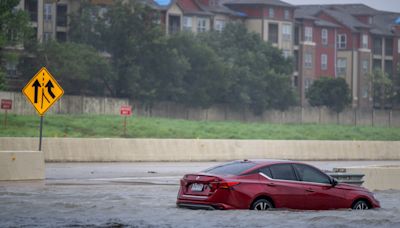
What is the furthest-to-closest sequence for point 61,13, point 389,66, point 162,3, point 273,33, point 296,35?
point 389,66, point 296,35, point 273,33, point 162,3, point 61,13

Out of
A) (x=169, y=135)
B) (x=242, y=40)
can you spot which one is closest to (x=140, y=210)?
(x=169, y=135)

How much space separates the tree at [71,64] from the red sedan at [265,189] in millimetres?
61157

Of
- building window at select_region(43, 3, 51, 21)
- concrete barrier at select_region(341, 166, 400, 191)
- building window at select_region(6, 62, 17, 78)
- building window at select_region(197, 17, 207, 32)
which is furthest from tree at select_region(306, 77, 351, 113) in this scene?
concrete barrier at select_region(341, 166, 400, 191)

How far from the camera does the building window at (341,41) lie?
129750mm

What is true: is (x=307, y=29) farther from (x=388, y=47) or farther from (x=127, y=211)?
(x=127, y=211)

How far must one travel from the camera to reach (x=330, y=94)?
110 m

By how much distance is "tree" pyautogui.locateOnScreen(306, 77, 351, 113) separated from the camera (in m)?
109

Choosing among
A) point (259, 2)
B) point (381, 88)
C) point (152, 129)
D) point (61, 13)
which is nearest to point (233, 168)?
point (152, 129)

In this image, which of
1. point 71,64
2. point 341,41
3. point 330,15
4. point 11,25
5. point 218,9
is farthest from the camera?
point 330,15

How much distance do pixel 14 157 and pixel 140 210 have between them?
32.8 ft

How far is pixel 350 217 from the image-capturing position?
19453mm

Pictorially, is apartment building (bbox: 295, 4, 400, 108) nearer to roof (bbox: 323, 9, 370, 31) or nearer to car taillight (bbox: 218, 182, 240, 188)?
roof (bbox: 323, 9, 370, 31)

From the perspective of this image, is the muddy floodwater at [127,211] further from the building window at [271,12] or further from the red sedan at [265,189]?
the building window at [271,12]

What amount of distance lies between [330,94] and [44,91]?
79.9 meters
